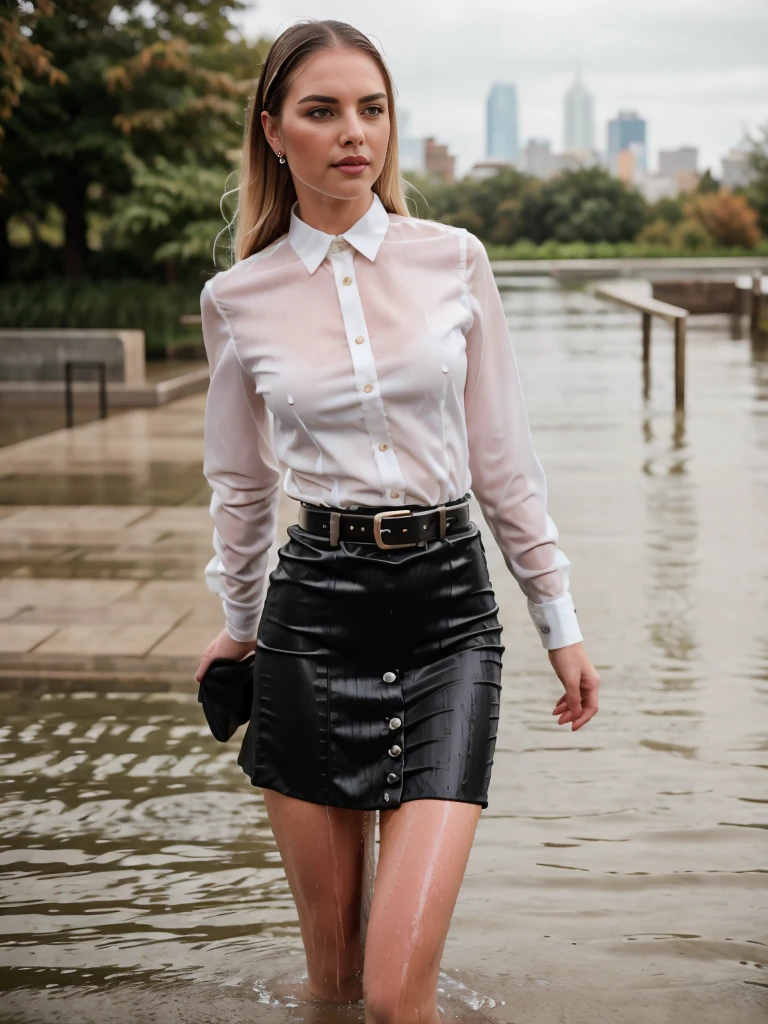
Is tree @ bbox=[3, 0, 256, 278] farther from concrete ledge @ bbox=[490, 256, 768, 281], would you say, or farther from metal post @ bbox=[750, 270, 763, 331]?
concrete ledge @ bbox=[490, 256, 768, 281]

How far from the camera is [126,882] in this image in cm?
A: 460

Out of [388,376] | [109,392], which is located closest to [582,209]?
[109,392]

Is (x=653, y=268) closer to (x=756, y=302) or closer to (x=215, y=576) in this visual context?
(x=756, y=302)

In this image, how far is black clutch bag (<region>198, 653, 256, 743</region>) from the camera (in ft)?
10.9

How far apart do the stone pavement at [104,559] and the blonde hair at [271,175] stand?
365cm

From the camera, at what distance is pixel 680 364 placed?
1641 centimetres

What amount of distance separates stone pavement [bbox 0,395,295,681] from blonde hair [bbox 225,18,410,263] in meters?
3.65

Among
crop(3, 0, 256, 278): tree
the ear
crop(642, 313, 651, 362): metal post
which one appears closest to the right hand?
the ear

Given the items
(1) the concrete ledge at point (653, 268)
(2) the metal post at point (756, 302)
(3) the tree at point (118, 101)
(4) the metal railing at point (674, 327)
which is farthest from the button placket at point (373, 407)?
(1) the concrete ledge at point (653, 268)

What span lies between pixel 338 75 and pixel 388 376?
570 millimetres

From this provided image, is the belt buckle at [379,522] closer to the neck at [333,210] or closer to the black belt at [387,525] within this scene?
the black belt at [387,525]

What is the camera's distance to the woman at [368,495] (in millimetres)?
2979

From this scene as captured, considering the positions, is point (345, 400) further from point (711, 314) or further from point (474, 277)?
point (711, 314)

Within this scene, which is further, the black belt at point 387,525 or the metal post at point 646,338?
the metal post at point 646,338
